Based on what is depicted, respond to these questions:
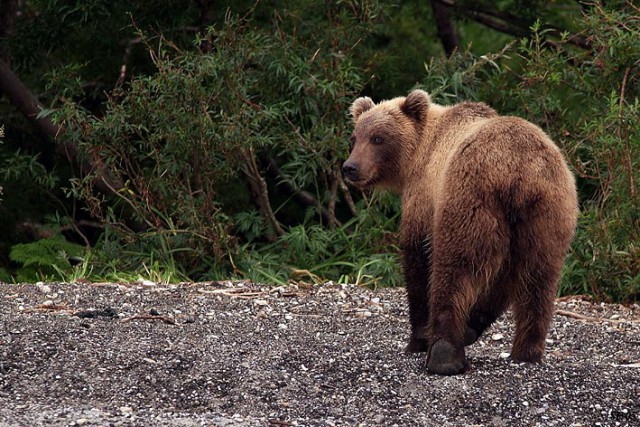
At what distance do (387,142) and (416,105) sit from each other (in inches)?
11.2

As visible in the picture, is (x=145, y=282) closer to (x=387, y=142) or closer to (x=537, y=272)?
(x=387, y=142)

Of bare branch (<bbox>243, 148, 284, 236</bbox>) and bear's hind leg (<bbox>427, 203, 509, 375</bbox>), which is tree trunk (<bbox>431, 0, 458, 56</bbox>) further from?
bear's hind leg (<bbox>427, 203, 509, 375</bbox>)

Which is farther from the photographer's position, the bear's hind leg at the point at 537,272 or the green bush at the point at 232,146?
the green bush at the point at 232,146

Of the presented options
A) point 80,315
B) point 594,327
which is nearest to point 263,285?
point 80,315

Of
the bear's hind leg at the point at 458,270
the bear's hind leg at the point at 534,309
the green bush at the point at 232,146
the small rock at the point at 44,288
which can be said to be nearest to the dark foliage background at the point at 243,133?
the green bush at the point at 232,146

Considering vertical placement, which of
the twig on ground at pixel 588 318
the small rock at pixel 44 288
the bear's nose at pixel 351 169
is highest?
the bear's nose at pixel 351 169

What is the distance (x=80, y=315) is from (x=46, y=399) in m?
1.63

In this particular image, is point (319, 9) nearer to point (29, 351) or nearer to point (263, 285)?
point (263, 285)

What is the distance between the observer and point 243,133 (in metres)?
8.64

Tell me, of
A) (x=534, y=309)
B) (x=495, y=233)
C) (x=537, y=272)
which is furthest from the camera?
(x=534, y=309)

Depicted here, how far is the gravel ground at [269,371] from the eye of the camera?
498 centimetres

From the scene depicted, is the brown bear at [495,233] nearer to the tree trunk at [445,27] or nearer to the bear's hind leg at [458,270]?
the bear's hind leg at [458,270]

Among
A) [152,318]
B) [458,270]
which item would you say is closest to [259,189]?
[152,318]

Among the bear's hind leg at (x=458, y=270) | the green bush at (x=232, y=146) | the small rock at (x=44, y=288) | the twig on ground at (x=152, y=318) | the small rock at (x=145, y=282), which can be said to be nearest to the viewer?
the bear's hind leg at (x=458, y=270)
